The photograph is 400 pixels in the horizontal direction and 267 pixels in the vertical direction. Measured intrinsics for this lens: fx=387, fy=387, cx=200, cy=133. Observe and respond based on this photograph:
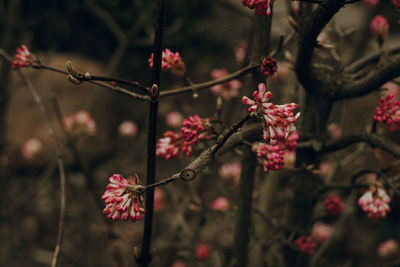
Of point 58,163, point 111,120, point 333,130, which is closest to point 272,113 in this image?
point 58,163

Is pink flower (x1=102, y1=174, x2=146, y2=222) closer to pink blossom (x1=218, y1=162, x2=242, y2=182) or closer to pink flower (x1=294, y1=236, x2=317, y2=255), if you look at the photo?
pink flower (x1=294, y1=236, x2=317, y2=255)

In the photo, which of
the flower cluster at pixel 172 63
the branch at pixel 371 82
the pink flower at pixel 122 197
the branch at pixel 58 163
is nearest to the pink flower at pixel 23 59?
the branch at pixel 58 163

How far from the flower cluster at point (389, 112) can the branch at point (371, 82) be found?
0.05 m

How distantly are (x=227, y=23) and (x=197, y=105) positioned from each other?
97cm

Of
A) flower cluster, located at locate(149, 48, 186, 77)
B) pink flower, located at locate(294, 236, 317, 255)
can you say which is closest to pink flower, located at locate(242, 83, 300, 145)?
flower cluster, located at locate(149, 48, 186, 77)

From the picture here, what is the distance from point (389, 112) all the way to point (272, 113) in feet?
1.52

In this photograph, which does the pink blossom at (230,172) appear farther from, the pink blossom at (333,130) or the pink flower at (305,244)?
the pink flower at (305,244)

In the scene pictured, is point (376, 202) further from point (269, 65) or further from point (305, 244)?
point (269, 65)

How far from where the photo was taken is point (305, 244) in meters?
1.29

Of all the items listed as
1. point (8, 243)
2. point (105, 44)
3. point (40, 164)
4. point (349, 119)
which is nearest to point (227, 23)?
point (105, 44)

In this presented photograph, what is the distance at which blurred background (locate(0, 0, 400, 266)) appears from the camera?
7.52 feet

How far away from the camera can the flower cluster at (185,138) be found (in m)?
0.87

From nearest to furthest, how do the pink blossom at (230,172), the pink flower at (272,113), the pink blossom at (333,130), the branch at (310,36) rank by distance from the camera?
1. the pink flower at (272,113)
2. the branch at (310,36)
3. the pink blossom at (333,130)
4. the pink blossom at (230,172)

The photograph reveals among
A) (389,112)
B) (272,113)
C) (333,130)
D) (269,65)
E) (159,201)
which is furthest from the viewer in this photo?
(159,201)
